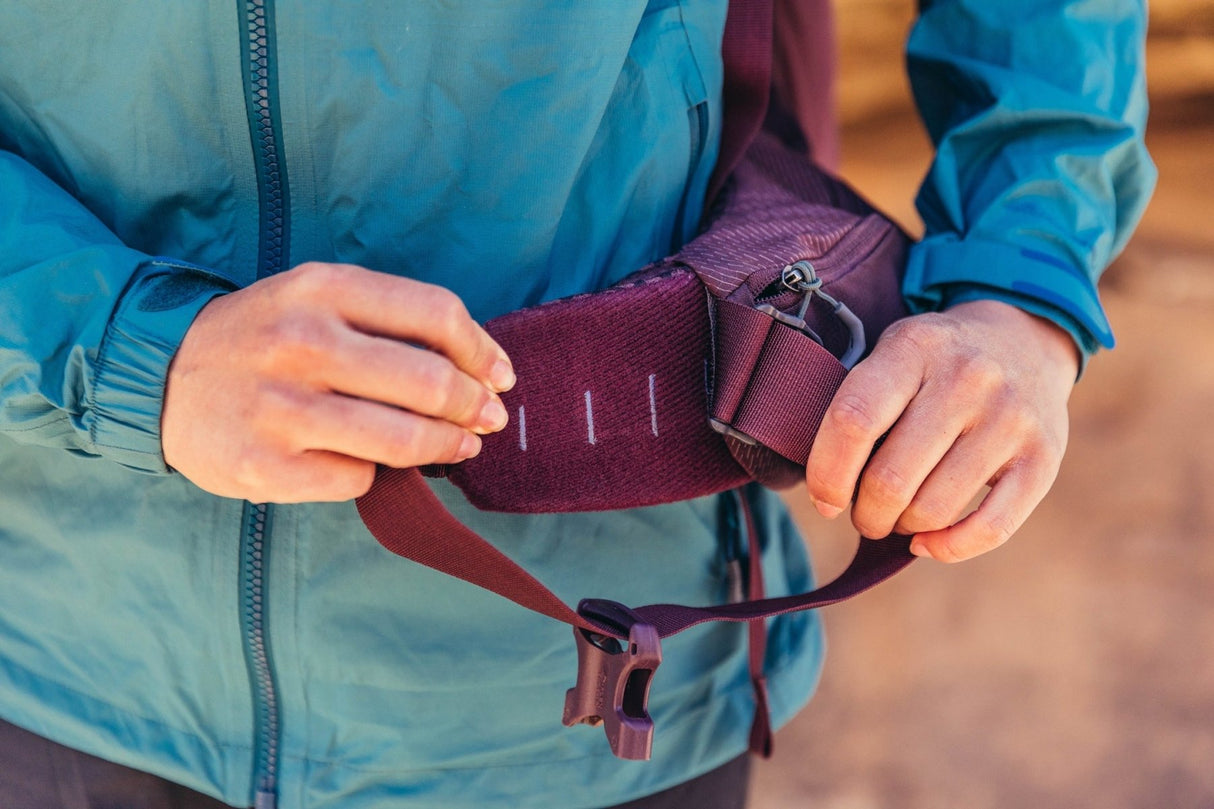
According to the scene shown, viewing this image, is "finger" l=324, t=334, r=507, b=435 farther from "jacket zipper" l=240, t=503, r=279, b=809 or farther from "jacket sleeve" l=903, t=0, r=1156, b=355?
"jacket sleeve" l=903, t=0, r=1156, b=355

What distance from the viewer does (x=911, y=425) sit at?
82cm

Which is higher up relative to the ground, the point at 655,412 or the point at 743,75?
the point at 743,75

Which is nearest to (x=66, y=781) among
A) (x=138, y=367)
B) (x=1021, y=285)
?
(x=138, y=367)

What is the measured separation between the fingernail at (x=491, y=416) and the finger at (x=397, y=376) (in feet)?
0.09

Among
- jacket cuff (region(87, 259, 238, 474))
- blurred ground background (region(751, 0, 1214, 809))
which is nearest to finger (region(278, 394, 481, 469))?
jacket cuff (region(87, 259, 238, 474))

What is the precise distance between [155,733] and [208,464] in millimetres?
350

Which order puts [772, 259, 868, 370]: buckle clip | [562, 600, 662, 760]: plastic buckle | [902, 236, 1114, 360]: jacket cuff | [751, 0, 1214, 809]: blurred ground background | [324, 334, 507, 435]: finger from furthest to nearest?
[751, 0, 1214, 809]: blurred ground background < [902, 236, 1114, 360]: jacket cuff < [772, 259, 868, 370]: buckle clip < [562, 600, 662, 760]: plastic buckle < [324, 334, 507, 435]: finger

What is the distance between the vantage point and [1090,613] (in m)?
2.61

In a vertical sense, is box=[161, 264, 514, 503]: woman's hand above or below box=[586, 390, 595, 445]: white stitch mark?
above

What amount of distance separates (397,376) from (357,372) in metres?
0.02

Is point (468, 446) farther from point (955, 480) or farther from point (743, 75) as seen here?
point (743, 75)

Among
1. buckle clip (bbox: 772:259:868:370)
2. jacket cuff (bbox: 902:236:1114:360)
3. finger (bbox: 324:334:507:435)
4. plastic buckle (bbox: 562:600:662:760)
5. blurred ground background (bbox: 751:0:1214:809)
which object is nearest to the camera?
finger (bbox: 324:334:507:435)

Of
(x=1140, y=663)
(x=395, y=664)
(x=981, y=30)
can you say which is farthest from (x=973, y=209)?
(x=1140, y=663)

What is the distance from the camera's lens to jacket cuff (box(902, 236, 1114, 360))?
3.12 feet
